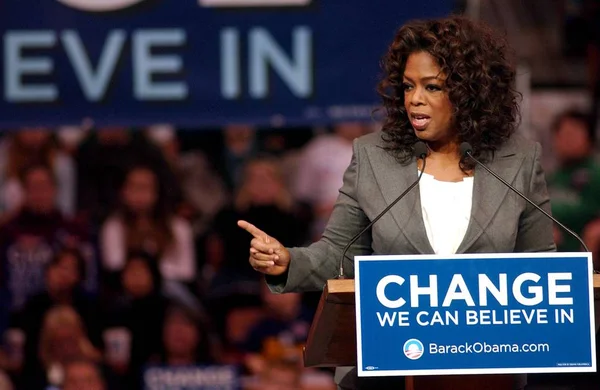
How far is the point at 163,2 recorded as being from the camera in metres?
4.43

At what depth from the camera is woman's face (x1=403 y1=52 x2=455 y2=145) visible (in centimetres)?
251

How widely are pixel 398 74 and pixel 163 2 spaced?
2005mm

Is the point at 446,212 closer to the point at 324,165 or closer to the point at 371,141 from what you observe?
the point at 371,141

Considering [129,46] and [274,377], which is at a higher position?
[129,46]

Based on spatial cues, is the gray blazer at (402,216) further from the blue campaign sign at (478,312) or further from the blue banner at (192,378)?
the blue banner at (192,378)

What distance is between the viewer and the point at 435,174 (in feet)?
8.54

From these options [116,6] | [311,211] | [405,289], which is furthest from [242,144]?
[405,289]

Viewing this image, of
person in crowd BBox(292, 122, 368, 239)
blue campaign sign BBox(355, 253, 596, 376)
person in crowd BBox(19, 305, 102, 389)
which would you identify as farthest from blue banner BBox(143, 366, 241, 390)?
blue campaign sign BBox(355, 253, 596, 376)

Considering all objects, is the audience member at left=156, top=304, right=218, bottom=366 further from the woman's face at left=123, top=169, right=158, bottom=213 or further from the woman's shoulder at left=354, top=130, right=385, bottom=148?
the woman's shoulder at left=354, top=130, right=385, bottom=148

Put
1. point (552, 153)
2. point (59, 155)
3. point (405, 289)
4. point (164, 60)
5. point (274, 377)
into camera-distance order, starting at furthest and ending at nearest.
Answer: point (552, 153) → point (59, 155) → point (274, 377) → point (164, 60) → point (405, 289)

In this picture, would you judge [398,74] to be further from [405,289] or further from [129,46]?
[129,46]

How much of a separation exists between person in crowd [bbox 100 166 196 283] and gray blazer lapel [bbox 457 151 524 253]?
331 cm

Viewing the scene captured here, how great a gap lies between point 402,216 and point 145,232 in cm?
339

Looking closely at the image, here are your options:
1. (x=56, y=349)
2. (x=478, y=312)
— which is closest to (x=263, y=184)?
(x=56, y=349)
